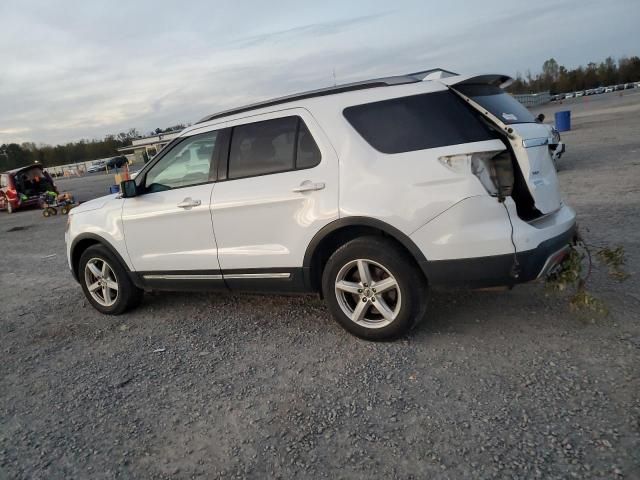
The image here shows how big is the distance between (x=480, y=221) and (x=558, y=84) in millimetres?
131051

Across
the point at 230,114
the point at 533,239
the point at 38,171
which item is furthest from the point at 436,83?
the point at 38,171

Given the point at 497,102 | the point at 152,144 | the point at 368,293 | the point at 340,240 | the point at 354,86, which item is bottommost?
the point at 368,293

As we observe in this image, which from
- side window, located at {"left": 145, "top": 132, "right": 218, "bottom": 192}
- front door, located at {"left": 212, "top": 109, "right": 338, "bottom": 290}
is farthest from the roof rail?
side window, located at {"left": 145, "top": 132, "right": 218, "bottom": 192}

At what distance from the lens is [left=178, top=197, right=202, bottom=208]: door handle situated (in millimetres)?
4301

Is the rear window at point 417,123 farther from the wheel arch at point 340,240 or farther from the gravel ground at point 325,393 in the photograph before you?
the gravel ground at point 325,393

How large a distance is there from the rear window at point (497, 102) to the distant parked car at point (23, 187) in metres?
19.2

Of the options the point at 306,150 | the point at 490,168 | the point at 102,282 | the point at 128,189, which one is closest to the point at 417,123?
the point at 490,168

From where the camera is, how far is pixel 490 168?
3.27 m

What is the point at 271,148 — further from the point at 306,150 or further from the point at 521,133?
the point at 521,133

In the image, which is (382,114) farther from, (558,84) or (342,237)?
(558,84)

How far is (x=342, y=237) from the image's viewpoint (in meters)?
3.81

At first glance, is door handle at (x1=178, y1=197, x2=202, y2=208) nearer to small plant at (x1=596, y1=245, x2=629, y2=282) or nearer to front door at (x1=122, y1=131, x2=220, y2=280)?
front door at (x1=122, y1=131, x2=220, y2=280)

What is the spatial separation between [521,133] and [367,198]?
1.14 m

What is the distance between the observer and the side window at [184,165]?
14.5ft
